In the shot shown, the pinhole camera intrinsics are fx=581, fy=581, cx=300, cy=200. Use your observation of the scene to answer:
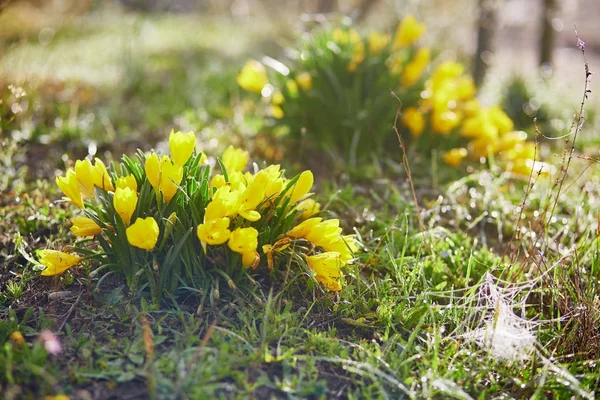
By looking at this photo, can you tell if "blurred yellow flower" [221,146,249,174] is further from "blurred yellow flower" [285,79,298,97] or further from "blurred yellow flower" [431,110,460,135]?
"blurred yellow flower" [431,110,460,135]

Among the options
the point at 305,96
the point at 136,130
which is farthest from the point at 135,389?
the point at 136,130

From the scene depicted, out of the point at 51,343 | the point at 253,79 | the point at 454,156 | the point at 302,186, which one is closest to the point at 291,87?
the point at 253,79

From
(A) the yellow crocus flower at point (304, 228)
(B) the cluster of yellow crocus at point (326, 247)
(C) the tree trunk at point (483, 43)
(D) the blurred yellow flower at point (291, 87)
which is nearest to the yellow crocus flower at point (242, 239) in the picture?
(B) the cluster of yellow crocus at point (326, 247)

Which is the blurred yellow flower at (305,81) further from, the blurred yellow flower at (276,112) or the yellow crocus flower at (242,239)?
the yellow crocus flower at (242,239)

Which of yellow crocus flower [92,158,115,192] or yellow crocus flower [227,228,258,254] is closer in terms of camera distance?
yellow crocus flower [227,228,258,254]

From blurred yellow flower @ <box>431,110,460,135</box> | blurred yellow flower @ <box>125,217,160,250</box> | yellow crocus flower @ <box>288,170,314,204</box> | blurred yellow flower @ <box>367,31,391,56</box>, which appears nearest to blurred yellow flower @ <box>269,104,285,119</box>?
blurred yellow flower @ <box>367,31,391,56</box>

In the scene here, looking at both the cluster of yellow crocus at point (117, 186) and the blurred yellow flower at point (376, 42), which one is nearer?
the cluster of yellow crocus at point (117, 186)

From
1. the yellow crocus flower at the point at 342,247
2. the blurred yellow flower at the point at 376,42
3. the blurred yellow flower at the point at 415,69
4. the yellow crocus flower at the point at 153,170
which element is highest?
the blurred yellow flower at the point at 376,42
